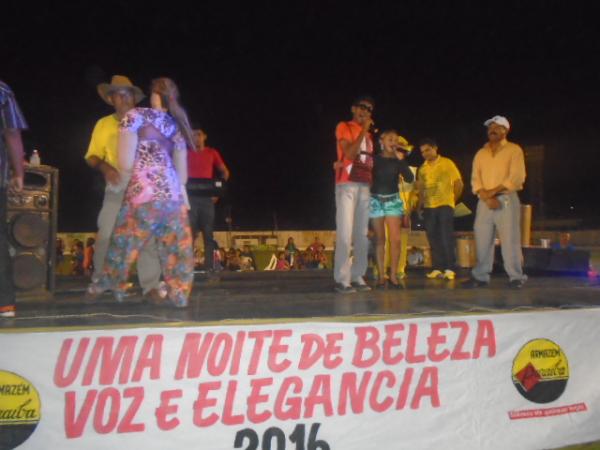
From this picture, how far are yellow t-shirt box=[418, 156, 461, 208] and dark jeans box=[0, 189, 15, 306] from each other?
4.36 m

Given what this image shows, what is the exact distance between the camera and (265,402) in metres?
3.13

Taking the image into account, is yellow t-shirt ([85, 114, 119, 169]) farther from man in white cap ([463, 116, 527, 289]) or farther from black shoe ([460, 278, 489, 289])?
man in white cap ([463, 116, 527, 289])

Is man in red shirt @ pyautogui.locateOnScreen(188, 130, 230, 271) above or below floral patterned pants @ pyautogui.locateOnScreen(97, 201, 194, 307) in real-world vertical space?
above

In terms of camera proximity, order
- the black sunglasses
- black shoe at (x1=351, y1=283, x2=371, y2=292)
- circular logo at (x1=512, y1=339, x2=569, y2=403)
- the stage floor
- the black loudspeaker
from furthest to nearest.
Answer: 1. the black sunglasses
2. black shoe at (x1=351, y1=283, x2=371, y2=292)
3. the black loudspeaker
4. circular logo at (x1=512, y1=339, x2=569, y2=403)
5. the stage floor

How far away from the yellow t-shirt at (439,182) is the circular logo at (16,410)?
Answer: 4645mm

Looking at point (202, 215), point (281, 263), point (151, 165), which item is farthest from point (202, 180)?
point (281, 263)

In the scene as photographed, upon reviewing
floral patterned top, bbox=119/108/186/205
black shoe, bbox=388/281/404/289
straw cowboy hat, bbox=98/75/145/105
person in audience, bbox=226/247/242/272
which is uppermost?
straw cowboy hat, bbox=98/75/145/105

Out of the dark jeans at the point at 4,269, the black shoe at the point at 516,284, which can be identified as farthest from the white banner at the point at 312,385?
the black shoe at the point at 516,284

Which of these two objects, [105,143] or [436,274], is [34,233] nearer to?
[105,143]

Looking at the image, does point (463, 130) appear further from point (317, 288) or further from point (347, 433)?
point (347, 433)

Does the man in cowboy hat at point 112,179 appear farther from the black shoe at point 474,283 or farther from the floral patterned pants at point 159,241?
the black shoe at point 474,283

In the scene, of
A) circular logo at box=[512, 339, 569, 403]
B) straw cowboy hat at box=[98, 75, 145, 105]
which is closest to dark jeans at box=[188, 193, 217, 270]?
straw cowboy hat at box=[98, 75, 145, 105]

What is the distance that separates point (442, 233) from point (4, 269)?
14.5ft

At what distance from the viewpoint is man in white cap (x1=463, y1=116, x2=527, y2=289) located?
5.23 meters
